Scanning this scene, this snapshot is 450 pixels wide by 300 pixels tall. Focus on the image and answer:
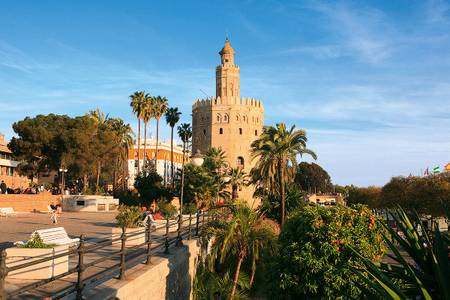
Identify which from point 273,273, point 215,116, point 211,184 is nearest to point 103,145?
point 211,184

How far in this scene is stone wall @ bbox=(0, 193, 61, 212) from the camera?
3300 centimetres

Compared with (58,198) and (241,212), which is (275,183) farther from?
(241,212)

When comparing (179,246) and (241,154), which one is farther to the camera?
(241,154)

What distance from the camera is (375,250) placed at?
1070cm

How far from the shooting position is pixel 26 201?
3472 centimetres

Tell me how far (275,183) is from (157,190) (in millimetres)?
13076

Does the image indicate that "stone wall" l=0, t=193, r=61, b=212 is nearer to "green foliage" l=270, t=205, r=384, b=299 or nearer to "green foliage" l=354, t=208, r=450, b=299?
"green foliage" l=270, t=205, r=384, b=299

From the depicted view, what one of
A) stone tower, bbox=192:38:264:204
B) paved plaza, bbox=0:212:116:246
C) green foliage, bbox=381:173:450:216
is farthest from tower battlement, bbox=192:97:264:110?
paved plaza, bbox=0:212:116:246

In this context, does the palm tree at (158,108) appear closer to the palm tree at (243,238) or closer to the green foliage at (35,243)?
the palm tree at (243,238)

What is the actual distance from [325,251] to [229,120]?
61299 millimetres

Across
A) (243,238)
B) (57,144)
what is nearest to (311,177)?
(57,144)

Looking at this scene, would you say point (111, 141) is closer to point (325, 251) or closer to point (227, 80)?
point (227, 80)

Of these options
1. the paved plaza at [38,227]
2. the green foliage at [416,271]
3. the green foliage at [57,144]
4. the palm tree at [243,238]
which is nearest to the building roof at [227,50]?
the green foliage at [57,144]

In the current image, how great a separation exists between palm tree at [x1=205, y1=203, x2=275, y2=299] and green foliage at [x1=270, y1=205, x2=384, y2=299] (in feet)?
10.3
